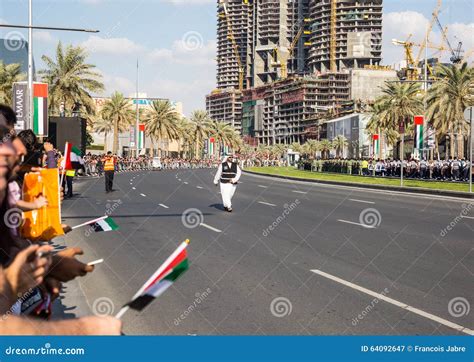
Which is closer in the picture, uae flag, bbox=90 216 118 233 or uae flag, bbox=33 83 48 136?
uae flag, bbox=90 216 118 233

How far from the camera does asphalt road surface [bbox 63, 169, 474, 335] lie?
20.2 ft

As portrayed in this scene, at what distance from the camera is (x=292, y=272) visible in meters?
8.75

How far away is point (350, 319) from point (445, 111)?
48.3 m

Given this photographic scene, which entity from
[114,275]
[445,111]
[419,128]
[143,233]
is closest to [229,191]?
[143,233]

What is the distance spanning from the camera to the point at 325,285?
7.87m

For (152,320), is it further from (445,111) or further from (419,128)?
(445,111)

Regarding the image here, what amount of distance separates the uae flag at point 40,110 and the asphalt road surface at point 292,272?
9648 mm

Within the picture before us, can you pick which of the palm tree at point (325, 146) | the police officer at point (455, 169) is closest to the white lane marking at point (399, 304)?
the police officer at point (455, 169)

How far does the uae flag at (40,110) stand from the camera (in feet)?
84.6

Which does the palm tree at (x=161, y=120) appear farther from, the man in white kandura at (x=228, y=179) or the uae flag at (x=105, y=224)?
the uae flag at (x=105, y=224)

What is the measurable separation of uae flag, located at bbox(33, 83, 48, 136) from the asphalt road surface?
31.7ft

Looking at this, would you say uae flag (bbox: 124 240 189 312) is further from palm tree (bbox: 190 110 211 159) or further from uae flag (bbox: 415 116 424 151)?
palm tree (bbox: 190 110 211 159)

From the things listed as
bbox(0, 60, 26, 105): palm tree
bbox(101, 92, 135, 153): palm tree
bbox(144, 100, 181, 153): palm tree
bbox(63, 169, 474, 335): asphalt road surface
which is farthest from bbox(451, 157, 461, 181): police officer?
bbox(144, 100, 181, 153): palm tree

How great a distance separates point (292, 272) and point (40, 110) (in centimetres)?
1979
